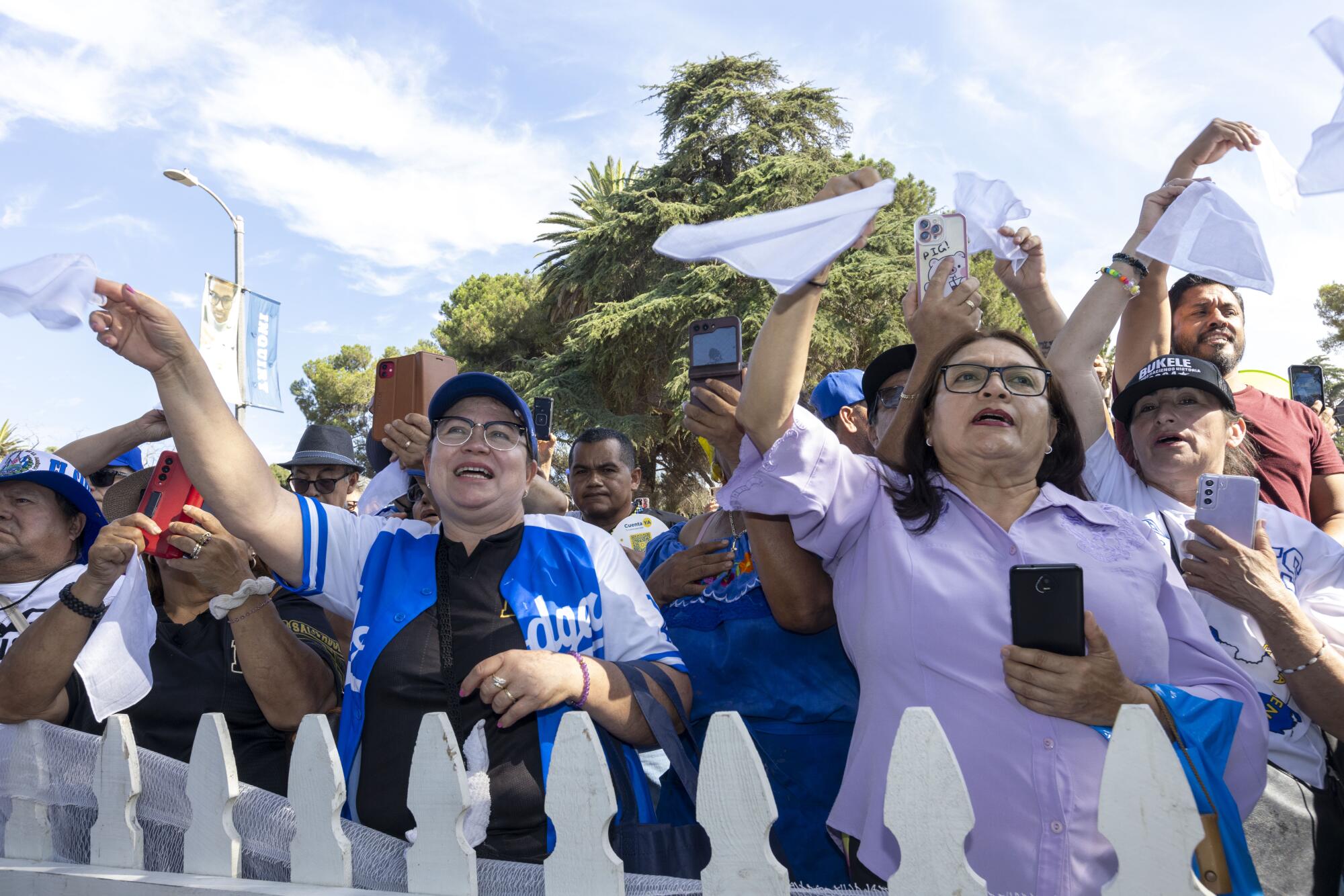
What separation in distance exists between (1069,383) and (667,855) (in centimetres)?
179

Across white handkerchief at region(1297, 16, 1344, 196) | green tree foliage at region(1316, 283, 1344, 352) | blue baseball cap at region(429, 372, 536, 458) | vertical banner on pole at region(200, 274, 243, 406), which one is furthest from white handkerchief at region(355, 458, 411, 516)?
green tree foliage at region(1316, 283, 1344, 352)

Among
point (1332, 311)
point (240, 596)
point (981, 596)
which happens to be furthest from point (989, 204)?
point (1332, 311)

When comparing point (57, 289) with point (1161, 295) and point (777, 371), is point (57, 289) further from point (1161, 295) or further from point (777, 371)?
point (1161, 295)

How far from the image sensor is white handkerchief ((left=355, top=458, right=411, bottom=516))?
3.92 meters

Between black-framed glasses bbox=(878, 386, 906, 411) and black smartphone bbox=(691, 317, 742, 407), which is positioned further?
black-framed glasses bbox=(878, 386, 906, 411)

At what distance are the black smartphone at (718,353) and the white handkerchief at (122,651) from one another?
1470mm

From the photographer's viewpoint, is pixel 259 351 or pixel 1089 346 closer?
pixel 1089 346

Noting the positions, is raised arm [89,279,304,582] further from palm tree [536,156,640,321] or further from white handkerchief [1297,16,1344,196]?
palm tree [536,156,640,321]

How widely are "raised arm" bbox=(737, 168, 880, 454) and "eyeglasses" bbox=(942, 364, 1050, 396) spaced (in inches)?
15.9

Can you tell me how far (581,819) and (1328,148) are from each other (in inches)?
97.8

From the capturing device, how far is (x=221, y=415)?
2.24m

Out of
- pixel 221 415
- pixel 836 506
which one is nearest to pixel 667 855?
pixel 836 506

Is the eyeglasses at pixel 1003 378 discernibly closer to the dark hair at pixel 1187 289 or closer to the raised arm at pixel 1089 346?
the raised arm at pixel 1089 346

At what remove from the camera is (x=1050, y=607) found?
5.60 ft
